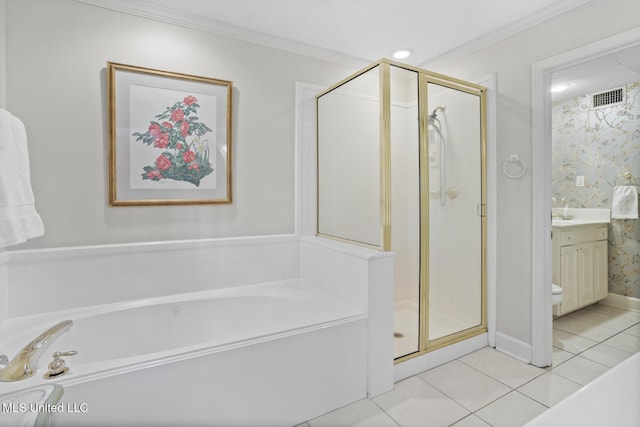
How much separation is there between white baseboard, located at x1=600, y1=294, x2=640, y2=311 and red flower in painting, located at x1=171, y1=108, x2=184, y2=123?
446cm

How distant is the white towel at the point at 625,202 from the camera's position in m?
3.12

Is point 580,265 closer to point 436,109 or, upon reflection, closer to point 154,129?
point 436,109

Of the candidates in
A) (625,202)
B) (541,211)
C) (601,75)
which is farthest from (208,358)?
(625,202)

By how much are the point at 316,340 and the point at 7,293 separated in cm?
175

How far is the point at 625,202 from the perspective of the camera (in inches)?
124

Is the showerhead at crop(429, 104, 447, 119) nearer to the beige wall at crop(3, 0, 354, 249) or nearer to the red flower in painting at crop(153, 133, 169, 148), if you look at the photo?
the beige wall at crop(3, 0, 354, 249)

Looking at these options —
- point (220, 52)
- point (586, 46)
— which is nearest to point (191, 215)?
point (220, 52)

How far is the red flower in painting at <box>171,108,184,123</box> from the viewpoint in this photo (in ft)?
7.08

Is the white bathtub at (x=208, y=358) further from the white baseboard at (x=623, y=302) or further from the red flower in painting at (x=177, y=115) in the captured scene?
the white baseboard at (x=623, y=302)

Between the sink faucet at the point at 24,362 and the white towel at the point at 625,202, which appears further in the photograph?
the white towel at the point at 625,202

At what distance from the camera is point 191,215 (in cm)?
225

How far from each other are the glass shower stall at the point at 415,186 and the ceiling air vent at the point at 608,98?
75.5 inches

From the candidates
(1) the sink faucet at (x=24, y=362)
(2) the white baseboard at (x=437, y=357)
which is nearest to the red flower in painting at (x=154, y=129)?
(1) the sink faucet at (x=24, y=362)

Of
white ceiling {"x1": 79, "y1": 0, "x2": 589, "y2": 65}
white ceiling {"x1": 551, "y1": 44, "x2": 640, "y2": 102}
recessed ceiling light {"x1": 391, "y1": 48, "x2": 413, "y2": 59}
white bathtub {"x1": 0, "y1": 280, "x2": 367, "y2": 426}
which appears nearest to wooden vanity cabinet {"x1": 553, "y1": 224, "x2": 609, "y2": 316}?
white ceiling {"x1": 551, "y1": 44, "x2": 640, "y2": 102}
